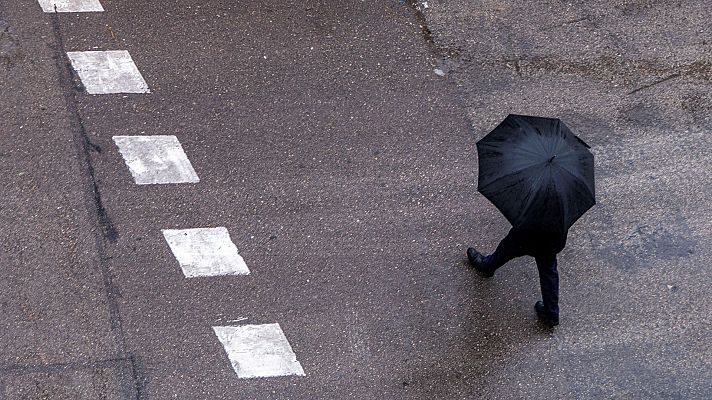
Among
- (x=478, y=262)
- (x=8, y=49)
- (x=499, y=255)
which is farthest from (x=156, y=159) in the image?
(x=499, y=255)

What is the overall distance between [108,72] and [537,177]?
Result: 3925 millimetres

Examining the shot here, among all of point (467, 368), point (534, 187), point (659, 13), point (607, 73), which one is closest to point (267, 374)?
point (467, 368)

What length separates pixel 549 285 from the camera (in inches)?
238

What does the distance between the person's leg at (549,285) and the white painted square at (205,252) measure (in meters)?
2.10

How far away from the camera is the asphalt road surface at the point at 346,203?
609cm

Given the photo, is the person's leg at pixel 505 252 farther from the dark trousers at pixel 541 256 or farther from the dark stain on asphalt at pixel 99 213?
the dark stain on asphalt at pixel 99 213

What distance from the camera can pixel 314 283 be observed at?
6.43 metres

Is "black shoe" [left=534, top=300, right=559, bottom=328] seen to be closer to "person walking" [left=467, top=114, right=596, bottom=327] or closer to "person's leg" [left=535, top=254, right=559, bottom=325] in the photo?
"person's leg" [left=535, top=254, right=559, bottom=325]

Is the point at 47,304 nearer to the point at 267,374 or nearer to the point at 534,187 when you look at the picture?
the point at 267,374

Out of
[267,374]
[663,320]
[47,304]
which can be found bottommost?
[663,320]

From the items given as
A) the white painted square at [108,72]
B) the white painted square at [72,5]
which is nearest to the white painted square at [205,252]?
the white painted square at [108,72]

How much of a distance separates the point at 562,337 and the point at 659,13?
387cm

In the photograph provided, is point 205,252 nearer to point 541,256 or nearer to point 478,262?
point 478,262

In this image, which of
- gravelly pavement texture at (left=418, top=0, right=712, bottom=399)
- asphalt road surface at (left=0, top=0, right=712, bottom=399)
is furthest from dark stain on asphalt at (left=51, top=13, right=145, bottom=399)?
gravelly pavement texture at (left=418, top=0, right=712, bottom=399)
